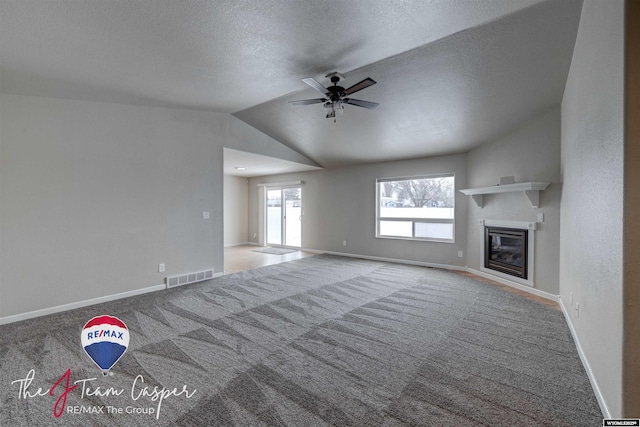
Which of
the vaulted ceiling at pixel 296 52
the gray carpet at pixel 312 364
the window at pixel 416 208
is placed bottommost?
the gray carpet at pixel 312 364

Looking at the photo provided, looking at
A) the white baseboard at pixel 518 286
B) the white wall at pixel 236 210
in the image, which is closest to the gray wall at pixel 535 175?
the white baseboard at pixel 518 286

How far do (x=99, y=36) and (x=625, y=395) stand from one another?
415 centimetres

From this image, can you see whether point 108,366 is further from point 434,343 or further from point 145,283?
point 434,343

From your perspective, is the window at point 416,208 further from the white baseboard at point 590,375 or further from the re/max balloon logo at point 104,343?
the re/max balloon logo at point 104,343

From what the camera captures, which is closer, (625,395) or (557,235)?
(625,395)

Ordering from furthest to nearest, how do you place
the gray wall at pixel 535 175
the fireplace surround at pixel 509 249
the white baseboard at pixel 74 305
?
the fireplace surround at pixel 509 249
the gray wall at pixel 535 175
the white baseboard at pixel 74 305

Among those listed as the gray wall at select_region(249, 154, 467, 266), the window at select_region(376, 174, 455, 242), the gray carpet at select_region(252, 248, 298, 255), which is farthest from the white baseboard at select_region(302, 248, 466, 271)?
the gray carpet at select_region(252, 248, 298, 255)

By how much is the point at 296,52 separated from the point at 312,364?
2850 millimetres

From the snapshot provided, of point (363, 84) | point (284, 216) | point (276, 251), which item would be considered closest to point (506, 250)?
point (363, 84)

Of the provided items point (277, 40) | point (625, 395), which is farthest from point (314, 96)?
point (625, 395)

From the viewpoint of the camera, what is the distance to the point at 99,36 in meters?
2.28

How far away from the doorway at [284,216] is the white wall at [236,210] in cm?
87

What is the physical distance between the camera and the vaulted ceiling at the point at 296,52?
212cm

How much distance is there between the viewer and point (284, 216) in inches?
337
